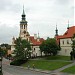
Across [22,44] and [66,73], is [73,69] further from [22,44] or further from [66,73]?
[22,44]

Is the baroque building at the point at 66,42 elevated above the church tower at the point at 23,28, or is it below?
below

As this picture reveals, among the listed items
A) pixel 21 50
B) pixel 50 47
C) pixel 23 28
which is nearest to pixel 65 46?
pixel 50 47

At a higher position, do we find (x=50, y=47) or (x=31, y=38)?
(x=31, y=38)

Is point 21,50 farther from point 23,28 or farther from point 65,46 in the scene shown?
point 23,28

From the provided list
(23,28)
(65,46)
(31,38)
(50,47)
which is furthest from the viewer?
(23,28)

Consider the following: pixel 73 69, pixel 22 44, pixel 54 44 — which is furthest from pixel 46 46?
pixel 73 69

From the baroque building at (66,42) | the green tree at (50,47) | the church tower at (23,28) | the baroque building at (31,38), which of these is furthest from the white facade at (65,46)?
the church tower at (23,28)

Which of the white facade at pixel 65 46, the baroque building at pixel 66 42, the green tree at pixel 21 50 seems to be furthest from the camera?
the green tree at pixel 21 50

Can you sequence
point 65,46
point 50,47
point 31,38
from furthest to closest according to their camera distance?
point 31,38, point 65,46, point 50,47

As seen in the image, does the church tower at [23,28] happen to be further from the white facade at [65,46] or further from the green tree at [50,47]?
the green tree at [50,47]

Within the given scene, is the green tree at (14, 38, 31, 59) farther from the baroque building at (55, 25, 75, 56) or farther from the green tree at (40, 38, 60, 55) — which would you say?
the baroque building at (55, 25, 75, 56)

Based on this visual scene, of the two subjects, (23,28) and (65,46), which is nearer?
(65,46)

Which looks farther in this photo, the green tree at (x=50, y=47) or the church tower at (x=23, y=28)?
the church tower at (x=23, y=28)

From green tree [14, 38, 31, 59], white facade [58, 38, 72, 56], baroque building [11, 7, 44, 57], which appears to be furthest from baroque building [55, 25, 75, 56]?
baroque building [11, 7, 44, 57]
